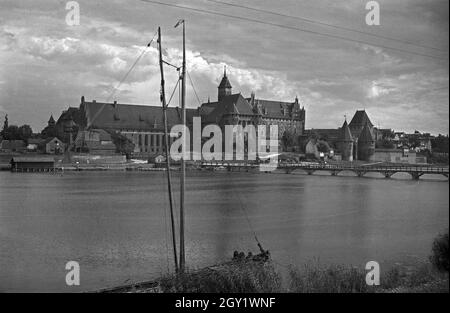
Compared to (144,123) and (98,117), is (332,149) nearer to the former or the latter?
(144,123)

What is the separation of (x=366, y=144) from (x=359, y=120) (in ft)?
18.6

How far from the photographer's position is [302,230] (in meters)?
15.5

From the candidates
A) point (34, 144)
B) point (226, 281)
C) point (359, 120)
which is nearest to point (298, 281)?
point (226, 281)

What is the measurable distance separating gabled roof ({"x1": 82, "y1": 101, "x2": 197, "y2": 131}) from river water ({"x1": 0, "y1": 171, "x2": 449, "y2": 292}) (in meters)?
46.2

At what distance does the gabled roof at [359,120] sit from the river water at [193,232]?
160ft

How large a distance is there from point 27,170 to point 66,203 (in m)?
32.4

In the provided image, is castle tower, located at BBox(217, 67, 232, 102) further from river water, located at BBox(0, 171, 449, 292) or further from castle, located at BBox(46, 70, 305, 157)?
river water, located at BBox(0, 171, 449, 292)

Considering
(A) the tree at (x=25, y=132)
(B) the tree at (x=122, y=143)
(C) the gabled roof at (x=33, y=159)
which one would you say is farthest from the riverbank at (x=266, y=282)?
(A) the tree at (x=25, y=132)

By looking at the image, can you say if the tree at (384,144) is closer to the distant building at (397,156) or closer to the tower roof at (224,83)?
the distant building at (397,156)

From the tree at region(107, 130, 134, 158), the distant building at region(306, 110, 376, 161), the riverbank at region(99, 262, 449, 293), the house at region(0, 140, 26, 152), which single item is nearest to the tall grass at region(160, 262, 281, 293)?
the riverbank at region(99, 262, 449, 293)

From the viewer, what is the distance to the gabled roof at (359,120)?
239 feet

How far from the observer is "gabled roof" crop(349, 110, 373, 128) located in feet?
239

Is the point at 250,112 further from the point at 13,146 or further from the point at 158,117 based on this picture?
the point at 13,146
